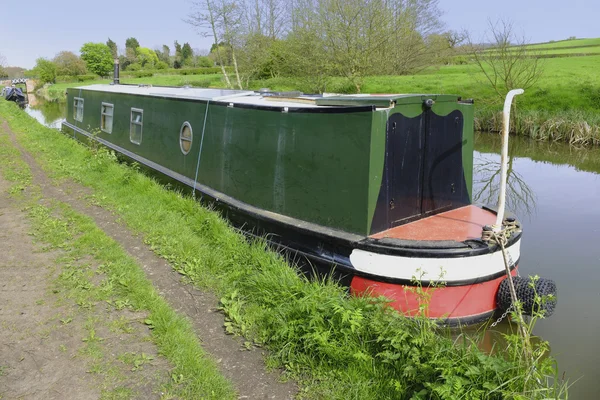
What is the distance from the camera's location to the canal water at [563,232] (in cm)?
411

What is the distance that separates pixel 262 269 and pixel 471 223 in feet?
6.22

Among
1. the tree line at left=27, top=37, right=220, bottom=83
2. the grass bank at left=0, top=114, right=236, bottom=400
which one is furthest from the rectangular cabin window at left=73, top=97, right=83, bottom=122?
the tree line at left=27, top=37, right=220, bottom=83

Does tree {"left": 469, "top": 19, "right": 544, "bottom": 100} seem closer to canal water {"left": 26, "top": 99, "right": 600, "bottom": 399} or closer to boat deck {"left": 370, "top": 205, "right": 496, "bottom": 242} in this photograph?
canal water {"left": 26, "top": 99, "right": 600, "bottom": 399}

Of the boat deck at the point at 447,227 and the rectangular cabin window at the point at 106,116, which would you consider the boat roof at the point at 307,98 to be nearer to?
the boat deck at the point at 447,227

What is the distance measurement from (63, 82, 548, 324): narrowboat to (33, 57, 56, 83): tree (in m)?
54.2

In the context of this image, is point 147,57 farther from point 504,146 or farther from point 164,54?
point 504,146

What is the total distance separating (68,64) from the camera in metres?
61.1

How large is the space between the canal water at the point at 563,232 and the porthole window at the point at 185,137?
160 inches

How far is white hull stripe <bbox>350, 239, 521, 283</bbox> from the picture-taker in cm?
383

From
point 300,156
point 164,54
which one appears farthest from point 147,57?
point 300,156

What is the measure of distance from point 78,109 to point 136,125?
4234 mm

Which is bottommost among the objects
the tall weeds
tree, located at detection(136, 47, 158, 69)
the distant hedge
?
the tall weeds

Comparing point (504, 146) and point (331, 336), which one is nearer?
point (331, 336)

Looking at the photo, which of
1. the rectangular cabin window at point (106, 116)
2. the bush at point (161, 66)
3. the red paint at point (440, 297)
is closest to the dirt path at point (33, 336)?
the red paint at point (440, 297)
